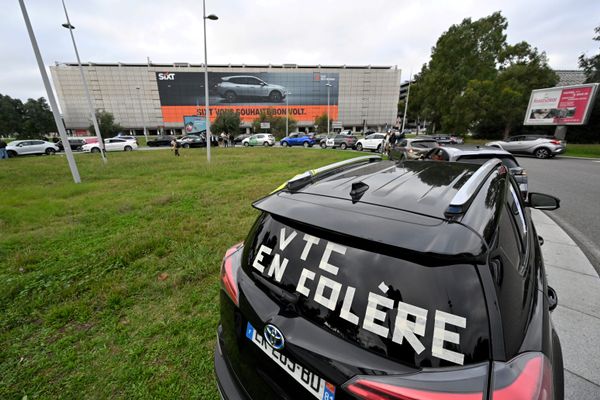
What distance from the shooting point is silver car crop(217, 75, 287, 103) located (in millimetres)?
66750

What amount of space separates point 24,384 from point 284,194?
8.59 feet

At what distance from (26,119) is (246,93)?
154 feet

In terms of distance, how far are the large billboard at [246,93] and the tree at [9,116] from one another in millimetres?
28597

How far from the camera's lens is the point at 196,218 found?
5.57 meters

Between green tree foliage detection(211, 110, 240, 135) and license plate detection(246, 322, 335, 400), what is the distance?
42.9m

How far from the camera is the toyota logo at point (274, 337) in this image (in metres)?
1.08

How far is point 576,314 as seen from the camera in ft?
8.21

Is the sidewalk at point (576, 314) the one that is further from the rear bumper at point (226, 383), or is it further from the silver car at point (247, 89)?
the silver car at point (247, 89)

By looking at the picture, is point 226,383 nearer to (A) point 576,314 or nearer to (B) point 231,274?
(B) point 231,274

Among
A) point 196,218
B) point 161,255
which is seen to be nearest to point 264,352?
point 161,255

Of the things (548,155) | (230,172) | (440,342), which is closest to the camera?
(440,342)

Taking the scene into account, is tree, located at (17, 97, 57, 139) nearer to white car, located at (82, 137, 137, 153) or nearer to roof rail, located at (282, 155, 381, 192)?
white car, located at (82, 137, 137, 153)

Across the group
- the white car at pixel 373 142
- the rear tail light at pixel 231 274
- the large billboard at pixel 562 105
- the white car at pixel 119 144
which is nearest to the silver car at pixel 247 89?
the white car at pixel 119 144

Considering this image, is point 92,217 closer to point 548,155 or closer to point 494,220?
point 494,220
